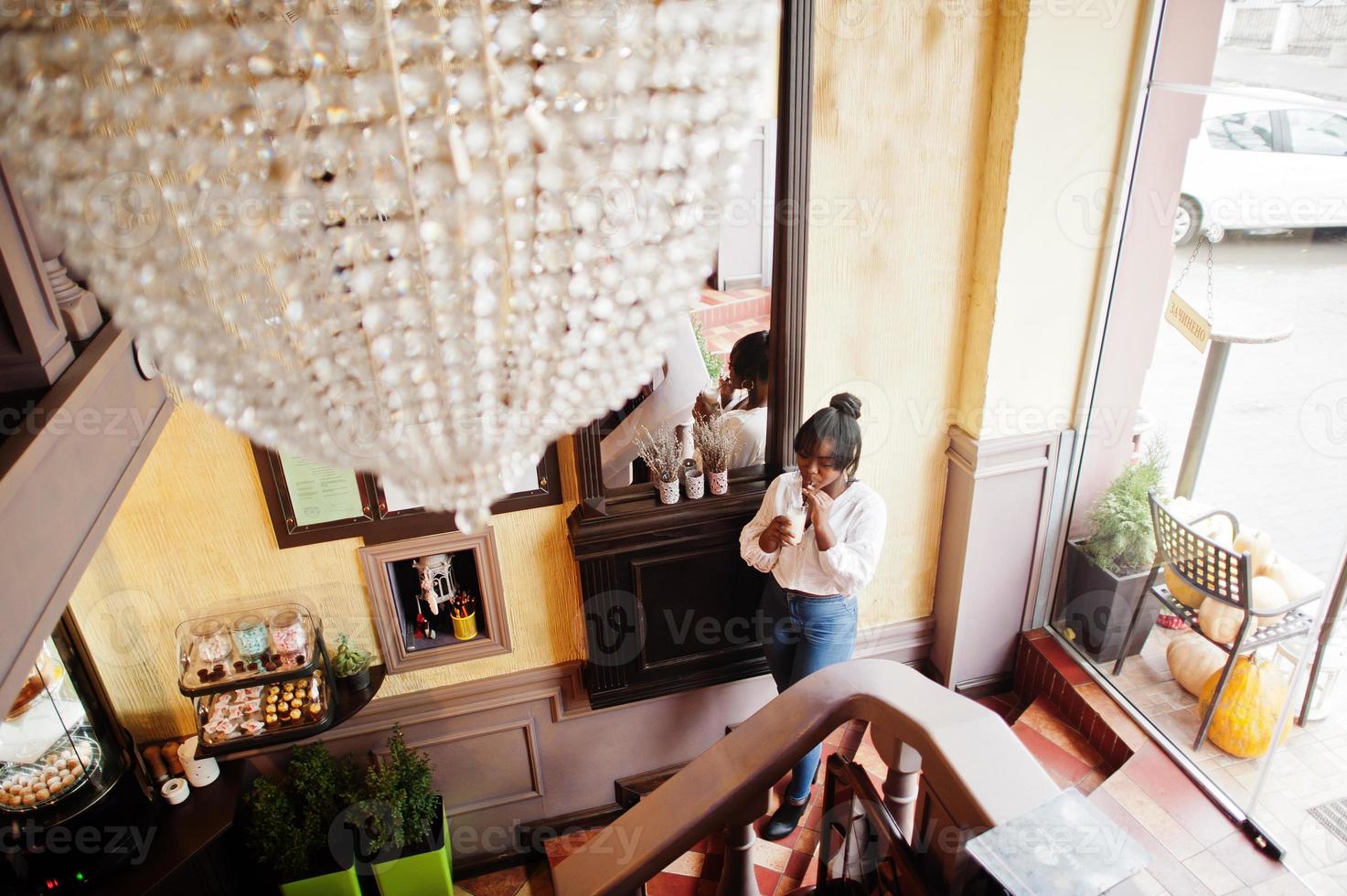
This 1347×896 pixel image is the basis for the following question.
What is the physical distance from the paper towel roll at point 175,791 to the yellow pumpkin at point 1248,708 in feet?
Result: 11.4

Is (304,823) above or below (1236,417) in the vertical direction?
below

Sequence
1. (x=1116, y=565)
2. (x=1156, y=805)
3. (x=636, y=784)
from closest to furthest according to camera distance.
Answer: (x=1156, y=805), (x=1116, y=565), (x=636, y=784)

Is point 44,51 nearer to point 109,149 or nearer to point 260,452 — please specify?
point 109,149

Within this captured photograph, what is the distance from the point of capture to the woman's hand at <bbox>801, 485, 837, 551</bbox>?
2760 millimetres

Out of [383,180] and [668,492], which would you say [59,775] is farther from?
[383,180]

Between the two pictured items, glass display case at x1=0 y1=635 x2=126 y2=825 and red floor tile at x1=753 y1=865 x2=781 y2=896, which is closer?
glass display case at x1=0 y1=635 x2=126 y2=825

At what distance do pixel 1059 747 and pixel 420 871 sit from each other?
96.8 inches

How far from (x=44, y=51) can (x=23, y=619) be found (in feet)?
3.05

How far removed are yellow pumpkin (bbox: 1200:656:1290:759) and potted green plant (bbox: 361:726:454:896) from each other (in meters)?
2.74
